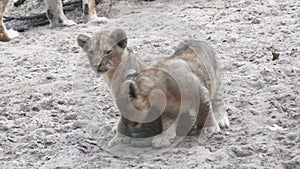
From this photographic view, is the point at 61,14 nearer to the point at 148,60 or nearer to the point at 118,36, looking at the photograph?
the point at 148,60

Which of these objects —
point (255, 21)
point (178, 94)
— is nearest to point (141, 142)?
point (178, 94)

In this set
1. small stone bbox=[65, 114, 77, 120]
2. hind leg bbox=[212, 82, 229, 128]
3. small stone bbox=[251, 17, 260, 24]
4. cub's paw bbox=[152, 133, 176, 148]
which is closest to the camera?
cub's paw bbox=[152, 133, 176, 148]

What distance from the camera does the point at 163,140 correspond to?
12.6 feet

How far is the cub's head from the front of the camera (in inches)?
152

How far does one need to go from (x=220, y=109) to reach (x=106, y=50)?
0.92 metres

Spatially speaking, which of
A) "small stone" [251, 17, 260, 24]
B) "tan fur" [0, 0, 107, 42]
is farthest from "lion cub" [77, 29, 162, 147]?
"tan fur" [0, 0, 107, 42]

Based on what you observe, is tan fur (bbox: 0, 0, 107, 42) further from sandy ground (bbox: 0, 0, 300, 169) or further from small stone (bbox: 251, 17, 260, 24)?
small stone (bbox: 251, 17, 260, 24)

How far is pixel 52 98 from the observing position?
509cm

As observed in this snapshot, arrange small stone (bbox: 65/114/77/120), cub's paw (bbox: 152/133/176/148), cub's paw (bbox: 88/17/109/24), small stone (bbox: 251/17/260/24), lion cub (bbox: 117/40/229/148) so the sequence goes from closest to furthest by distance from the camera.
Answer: lion cub (bbox: 117/40/229/148) → cub's paw (bbox: 152/133/176/148) → small stone (bbox: 65/114/77/120) → small stone (bbox: 251/17/260/24) → cub's paw (bbox: 88/17/109/24)

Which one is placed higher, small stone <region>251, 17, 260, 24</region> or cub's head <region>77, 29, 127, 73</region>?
cub's head <region>77, 29, 127, 73</region>

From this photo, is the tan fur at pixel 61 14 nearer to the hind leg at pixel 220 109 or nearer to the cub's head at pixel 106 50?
the hind leg at pixel 220 109

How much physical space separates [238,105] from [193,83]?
0.87 metres

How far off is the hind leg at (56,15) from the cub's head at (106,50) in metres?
4.21

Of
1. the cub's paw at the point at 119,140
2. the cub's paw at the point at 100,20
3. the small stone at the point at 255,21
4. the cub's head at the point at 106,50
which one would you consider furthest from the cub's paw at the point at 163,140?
the cub's paw at the point at 100,20
